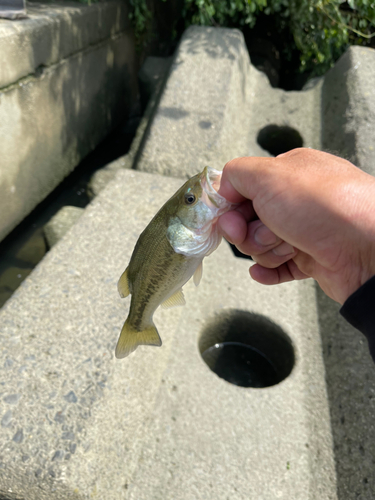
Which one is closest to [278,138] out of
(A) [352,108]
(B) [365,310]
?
(A) [352,108]

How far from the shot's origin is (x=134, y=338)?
167cm

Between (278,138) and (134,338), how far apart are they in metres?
4.15

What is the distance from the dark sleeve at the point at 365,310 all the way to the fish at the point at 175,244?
542 millimetres

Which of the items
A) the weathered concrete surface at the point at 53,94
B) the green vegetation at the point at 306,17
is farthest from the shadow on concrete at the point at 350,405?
the green vegetation at the point at 306,17

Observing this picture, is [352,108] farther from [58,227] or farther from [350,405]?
[58,227]

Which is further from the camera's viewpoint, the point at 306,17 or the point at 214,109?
the point at 306,17

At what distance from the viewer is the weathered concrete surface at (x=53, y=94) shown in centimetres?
370

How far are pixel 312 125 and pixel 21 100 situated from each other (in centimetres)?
328

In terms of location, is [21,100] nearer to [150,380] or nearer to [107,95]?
[107,95]

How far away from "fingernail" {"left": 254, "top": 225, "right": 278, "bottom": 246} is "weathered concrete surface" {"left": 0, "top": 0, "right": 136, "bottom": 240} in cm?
291

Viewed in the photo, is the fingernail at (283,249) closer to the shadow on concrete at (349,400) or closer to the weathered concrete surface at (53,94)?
the shadow on concrete at (349,400)

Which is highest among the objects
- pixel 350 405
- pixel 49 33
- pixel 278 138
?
pixel 49 33

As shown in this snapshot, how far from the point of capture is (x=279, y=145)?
5.20 metres

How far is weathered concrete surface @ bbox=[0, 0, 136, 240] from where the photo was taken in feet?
12.1
